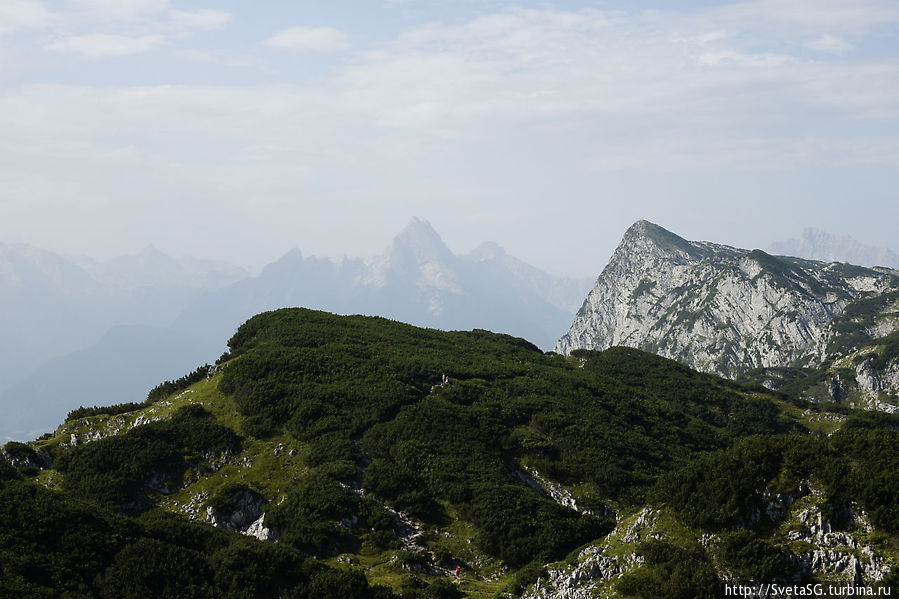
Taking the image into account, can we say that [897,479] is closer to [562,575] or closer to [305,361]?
[562,575]

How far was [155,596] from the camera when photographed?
41.7m

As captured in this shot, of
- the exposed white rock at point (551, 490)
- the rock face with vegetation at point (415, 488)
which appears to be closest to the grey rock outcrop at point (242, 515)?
the rock face with vegetation at point (415, 488)

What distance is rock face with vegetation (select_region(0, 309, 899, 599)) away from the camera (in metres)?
40.9

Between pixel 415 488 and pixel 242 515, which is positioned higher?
pixel 415 488

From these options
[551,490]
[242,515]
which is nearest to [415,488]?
[551,490]

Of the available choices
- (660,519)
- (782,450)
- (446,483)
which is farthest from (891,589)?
(446,483)

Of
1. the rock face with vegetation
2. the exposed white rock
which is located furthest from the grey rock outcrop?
the exposed white rock

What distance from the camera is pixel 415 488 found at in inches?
2717

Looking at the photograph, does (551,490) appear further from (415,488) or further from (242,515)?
(242,515)

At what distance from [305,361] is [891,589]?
3165 inches

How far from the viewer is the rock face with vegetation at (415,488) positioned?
40906 mm

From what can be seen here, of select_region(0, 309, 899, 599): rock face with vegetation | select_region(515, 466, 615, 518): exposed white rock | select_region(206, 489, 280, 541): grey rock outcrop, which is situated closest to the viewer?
select_region(0, 309, 899, 599): rock face with vegetation

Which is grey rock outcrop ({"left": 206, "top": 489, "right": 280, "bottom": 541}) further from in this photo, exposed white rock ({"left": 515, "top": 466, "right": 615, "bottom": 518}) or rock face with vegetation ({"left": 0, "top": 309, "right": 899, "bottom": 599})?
exposed white rock ({"left": 515, "top": 466, "right": 615, "bottom": 518})

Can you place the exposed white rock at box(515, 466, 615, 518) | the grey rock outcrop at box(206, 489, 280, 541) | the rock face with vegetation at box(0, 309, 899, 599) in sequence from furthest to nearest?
the exposed white rock at box(515, 466, 615, 518) → the grey rock outcrop at box(206, 489, 280, 541) → the rock face with vegetation at box(0, 309, 899, 599)
